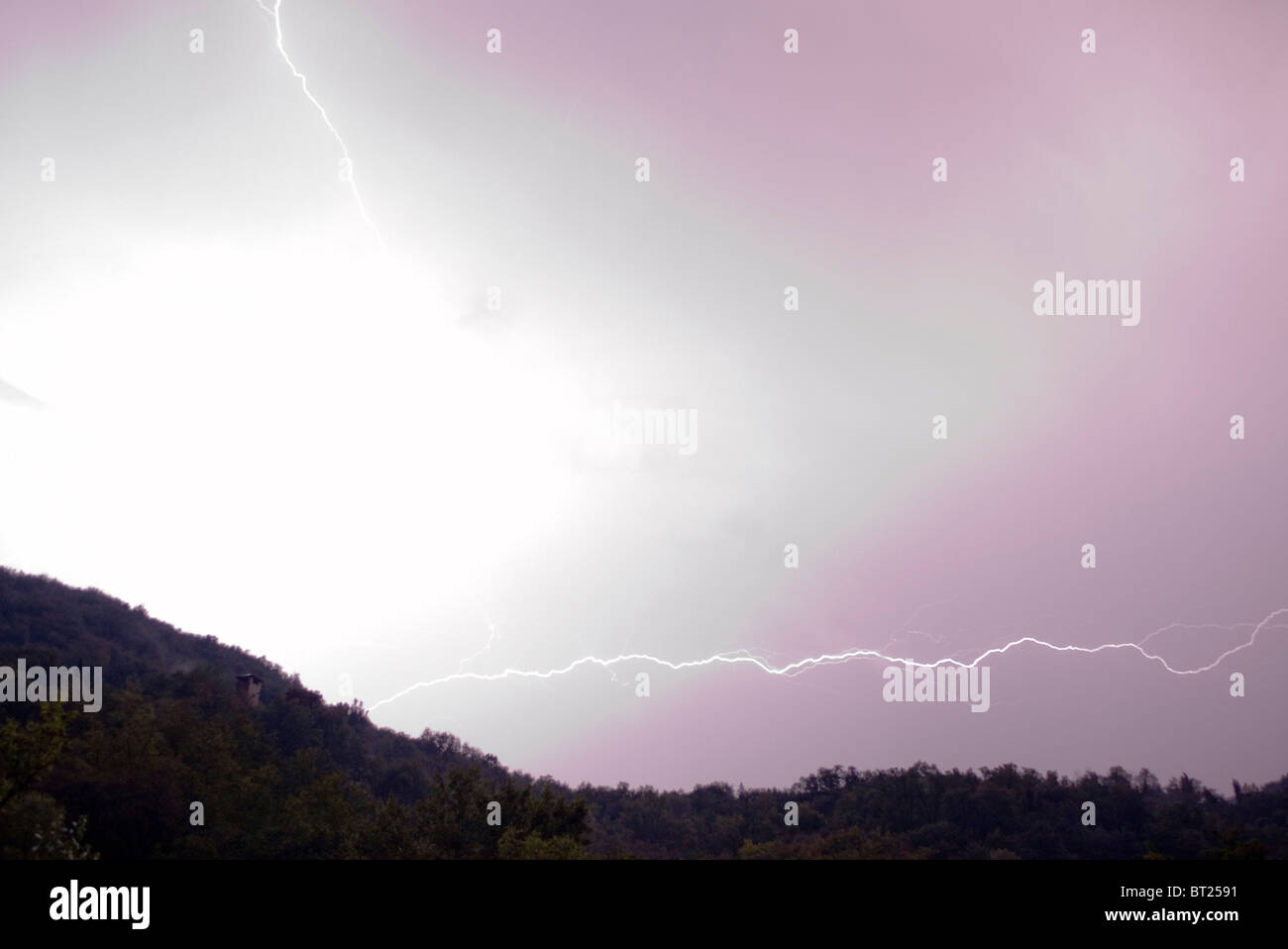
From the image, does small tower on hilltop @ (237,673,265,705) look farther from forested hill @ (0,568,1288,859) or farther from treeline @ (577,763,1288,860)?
treeline @ (577,763,1288,860)

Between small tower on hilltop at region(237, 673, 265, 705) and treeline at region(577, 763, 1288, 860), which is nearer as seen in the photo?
treeline at region(577, 763, 1288, 860)

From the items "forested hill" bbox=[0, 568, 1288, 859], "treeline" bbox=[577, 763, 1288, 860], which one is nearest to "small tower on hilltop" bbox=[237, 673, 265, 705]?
"forested hill" bbox=[0, 568, 1288, 859]

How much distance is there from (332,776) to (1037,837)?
126 feet

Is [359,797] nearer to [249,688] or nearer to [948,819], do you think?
[249,688]

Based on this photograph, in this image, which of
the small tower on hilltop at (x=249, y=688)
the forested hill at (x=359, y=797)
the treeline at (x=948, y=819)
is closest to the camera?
the forested hill at (x=359, y=797)

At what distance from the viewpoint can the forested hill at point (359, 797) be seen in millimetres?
30812

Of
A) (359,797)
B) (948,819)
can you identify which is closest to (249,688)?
(359,797)

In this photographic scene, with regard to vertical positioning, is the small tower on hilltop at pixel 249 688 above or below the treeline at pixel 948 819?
above

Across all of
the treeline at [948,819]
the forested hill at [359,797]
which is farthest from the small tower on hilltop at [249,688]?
the treeline at [948,819]

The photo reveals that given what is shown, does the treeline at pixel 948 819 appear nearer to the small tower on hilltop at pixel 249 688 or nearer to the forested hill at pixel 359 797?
the forested hill at pixel 359 797

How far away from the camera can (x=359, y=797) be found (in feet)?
144

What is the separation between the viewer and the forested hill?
30.8 m
